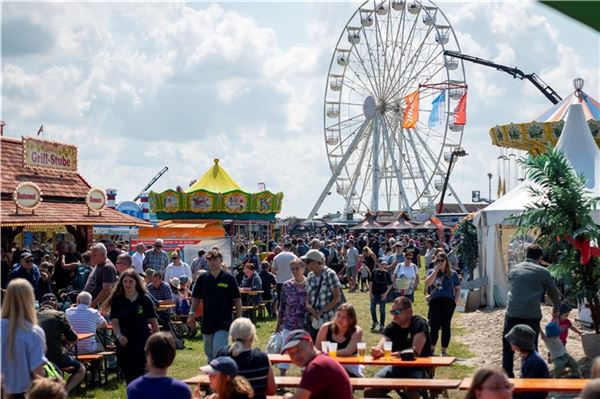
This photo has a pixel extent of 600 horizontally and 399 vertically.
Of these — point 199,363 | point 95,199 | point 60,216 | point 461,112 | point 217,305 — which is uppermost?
point 461,112

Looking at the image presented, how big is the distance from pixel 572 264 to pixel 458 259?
12073 mm

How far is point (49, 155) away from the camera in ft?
76.3

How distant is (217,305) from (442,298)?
3.43 m

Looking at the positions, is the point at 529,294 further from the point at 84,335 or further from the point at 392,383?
the point at 84,335

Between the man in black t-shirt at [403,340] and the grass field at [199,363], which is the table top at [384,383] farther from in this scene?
the grass field at [199,363]

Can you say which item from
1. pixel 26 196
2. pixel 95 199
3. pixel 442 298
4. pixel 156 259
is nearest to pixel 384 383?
pixel 442 298

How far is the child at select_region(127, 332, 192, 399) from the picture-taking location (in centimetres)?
490

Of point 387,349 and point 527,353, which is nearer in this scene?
point 527,353

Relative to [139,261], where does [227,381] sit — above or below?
below

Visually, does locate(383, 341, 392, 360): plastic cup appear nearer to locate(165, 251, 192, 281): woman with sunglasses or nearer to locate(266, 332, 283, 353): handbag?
locate(266, 332, 283, 353): handbag

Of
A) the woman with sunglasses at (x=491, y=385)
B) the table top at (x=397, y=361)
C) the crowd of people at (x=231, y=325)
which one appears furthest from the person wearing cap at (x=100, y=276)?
the woman with sunglasses at (x=491, y=385)

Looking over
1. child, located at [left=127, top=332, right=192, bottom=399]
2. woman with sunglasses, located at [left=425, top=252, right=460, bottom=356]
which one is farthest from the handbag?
child, located at [left=127, top=332, right=192, bottom=399]

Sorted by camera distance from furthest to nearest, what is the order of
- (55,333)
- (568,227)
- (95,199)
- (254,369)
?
(95,199)
(568,227)
(55,333)
(254,369)

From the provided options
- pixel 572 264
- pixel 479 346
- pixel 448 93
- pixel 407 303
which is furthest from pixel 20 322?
pixel 448 93
